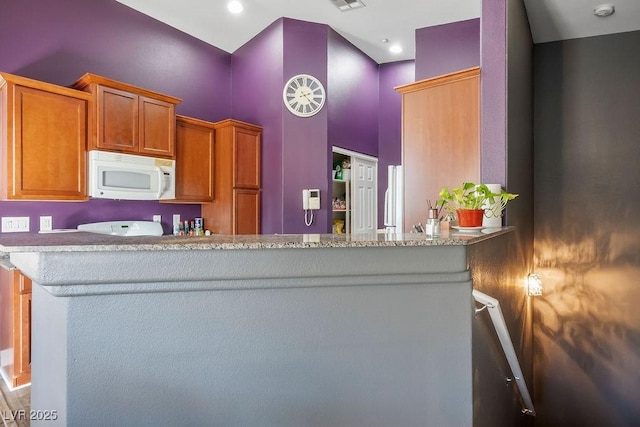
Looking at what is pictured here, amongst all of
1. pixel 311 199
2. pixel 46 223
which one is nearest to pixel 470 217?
pixel 311 199

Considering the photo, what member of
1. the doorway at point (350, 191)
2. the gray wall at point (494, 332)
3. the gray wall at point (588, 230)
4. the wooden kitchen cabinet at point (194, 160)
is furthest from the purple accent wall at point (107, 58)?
the gray wall at point (588, 230)

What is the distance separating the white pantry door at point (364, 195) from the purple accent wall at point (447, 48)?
50.7 inches

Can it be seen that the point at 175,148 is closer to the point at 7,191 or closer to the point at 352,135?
the point at 7,191

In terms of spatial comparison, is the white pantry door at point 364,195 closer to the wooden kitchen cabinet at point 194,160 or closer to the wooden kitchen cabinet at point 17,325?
the wooden kitchen cabinet at point 194,160

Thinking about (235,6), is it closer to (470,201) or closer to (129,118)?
(129,118)

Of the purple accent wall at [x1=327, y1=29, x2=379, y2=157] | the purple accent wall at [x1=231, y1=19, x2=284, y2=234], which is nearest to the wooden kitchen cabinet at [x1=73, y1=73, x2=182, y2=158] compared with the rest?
the purple accent wall at [x1=231, y1=19, x2=284, y2=234]

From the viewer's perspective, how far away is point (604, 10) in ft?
10.5

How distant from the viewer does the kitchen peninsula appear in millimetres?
972

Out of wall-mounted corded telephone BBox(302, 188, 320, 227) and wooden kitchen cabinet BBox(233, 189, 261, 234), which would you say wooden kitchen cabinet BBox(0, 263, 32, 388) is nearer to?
wooden kitchen cabinet BBox(233, 189, 261, 234)

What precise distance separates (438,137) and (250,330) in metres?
2.11

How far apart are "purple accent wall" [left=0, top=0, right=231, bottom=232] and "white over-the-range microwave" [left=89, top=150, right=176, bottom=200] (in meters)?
0.38

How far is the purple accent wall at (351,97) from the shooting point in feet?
13.9

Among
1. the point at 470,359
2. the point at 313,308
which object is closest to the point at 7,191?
the point at 313,308

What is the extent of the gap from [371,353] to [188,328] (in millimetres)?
539
